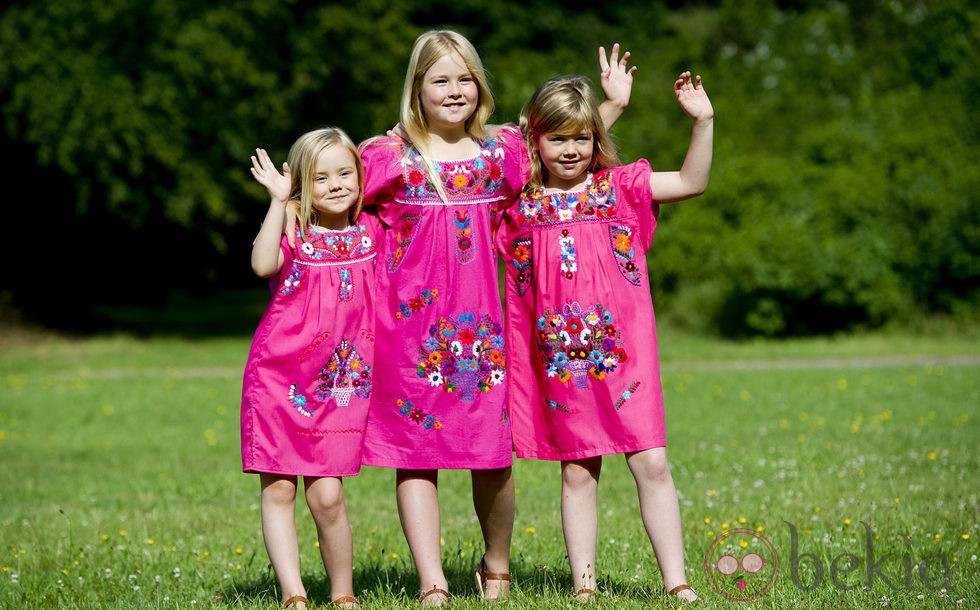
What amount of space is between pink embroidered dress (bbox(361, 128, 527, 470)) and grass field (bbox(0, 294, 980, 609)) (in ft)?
1.84

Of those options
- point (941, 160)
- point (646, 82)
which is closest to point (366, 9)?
point (646, 82)

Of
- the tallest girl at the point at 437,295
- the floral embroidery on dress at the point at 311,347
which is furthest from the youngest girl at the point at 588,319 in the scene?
the floral embroidery on dress at the point at 311,347

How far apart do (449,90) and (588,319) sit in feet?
3.08

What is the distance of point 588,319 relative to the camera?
157 inches

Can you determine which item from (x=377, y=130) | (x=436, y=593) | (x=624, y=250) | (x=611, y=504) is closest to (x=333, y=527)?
(x=436, y=593)

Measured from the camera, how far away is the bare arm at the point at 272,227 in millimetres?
3887

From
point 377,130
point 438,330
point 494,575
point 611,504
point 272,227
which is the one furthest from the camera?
point 377,130

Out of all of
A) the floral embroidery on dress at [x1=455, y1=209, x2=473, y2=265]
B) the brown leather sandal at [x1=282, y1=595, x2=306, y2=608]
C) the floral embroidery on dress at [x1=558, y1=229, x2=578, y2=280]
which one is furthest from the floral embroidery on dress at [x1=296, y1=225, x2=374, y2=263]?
the brown leather sandal at [x1=282, y1=595, x2=306, y2=608]

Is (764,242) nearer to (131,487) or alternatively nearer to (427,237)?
(131,487)

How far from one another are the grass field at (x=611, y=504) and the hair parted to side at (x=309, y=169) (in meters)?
1.39

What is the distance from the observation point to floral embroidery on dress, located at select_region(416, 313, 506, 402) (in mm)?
4008

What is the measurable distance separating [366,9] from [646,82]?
510 cm

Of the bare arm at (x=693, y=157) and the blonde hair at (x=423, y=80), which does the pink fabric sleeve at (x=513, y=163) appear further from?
the bare arm at (x=693, y=157)

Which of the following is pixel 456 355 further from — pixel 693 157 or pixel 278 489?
pixel 693 157
